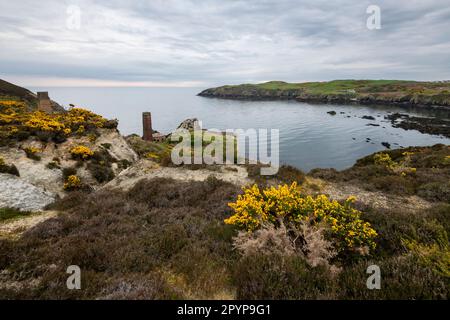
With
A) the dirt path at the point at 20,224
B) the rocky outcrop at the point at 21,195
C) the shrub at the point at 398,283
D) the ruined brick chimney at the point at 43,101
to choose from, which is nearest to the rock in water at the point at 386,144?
the shrub at the point at 398,283

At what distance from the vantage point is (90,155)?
18531 mm

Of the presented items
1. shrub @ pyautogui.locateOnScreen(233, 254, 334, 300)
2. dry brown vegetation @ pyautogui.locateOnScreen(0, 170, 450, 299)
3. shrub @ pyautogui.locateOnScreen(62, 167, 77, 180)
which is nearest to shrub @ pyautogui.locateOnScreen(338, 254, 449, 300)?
dry brown vegetation @ pyautogui.locateOnScreen(0, 170, 450, 299)

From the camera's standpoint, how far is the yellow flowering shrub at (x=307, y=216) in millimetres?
6469

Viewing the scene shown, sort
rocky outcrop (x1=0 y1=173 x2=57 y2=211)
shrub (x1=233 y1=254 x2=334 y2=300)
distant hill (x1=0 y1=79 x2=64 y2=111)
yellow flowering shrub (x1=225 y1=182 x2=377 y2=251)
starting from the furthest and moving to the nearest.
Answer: distant hill (x1=0 y1=79 x2=64 y2=111), rocky outcrop (x1=0 y1=173 x2=57 y2=211), yellow flowering shrub (x1=225 y1=182 x2=377 y2=251), shrub (x1=233 y1=254 x2=334 y2=300)

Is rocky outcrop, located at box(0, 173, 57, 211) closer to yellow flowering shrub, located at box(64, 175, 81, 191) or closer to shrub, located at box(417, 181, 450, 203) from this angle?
yellow flowering shrub, located at box(64, 175, 81, 191)

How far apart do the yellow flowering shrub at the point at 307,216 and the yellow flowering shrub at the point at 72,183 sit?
12.4 metres

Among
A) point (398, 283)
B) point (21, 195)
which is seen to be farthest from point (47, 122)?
point (398, 283)

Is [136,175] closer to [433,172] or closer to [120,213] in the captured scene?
[120,213]

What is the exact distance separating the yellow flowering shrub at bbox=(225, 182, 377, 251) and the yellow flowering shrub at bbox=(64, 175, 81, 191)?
12.4 metres

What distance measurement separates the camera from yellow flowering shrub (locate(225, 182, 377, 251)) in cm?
647

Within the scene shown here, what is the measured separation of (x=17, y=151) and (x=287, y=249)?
742 inches

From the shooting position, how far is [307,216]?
7.11 meters

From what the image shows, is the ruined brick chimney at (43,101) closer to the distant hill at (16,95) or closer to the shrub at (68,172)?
the distant hill at (16,95)

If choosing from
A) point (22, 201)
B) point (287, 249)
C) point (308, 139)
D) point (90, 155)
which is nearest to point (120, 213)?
point (22, 201)
